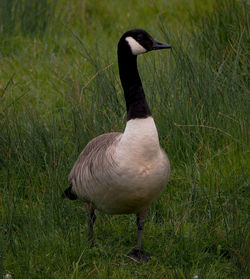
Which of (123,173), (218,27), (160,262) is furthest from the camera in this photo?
(218,27)

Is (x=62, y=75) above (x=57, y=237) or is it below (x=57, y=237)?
above

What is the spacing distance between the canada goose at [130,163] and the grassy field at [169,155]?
256 mm

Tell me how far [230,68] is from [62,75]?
228 cm

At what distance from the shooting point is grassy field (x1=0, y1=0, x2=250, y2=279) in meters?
3.85

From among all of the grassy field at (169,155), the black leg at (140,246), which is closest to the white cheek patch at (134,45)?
the grassy field at (169,155)

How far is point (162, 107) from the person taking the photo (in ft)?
17.4

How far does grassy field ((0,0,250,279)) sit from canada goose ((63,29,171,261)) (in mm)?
256

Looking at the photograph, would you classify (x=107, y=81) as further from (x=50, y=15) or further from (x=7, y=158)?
(x=50, y=15)

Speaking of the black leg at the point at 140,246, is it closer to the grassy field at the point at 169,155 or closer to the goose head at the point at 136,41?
the grassy field at the point at 169,155

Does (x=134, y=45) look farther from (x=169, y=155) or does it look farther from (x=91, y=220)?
(x=169, y=155)

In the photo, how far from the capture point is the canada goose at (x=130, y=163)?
3.62 m

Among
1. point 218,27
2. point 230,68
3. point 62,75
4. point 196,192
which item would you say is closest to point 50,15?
point 62,75

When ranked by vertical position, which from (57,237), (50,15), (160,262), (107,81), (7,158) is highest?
(50,15)

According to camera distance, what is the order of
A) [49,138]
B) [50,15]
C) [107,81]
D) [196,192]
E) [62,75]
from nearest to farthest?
[196,192] → [49,138] → [107,81] → [62,75] → [50,15]
